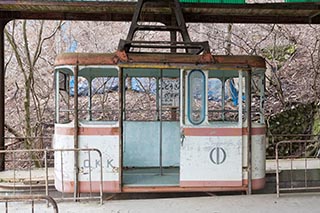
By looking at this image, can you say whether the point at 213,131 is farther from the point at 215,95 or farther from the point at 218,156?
the point at 215,95

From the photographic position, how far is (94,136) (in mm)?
6066

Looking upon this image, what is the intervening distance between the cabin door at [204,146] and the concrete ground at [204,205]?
342 millimetres

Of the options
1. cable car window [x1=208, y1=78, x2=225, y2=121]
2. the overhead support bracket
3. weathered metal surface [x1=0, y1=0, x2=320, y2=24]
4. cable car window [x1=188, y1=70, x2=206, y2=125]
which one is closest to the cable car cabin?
cable car window [x1=188, y1=70, x2=206, y2=125]

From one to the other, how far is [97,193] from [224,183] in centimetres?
222

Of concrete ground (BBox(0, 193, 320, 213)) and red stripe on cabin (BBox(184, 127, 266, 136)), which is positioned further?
red stripe on cabin (BBox(184, 127, 266, 136))

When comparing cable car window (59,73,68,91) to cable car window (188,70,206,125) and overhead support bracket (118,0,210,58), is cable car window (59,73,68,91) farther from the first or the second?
cable car window (188,70,206,125)

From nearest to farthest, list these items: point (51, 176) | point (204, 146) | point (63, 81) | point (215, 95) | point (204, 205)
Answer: point (204, 205), point (204, 146), point (63, 81), point (51, 176), point (215, 95)

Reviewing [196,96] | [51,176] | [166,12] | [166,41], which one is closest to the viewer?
[196,96]

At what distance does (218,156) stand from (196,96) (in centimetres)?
106

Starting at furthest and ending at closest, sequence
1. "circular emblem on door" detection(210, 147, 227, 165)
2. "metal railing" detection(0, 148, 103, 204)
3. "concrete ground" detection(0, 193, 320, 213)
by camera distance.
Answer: "circular emblem on door" detection(210, 147, 227, 165), "metal railing" detection(0, 148, 103, 204), "concrete ground" detection(0, 193, 320, 213)

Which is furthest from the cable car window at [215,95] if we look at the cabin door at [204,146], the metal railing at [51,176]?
the metal railing at [51,176]

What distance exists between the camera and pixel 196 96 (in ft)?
20.7

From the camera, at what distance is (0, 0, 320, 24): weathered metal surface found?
25.6 ft

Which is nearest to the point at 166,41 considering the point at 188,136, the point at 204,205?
the point at 188,136
